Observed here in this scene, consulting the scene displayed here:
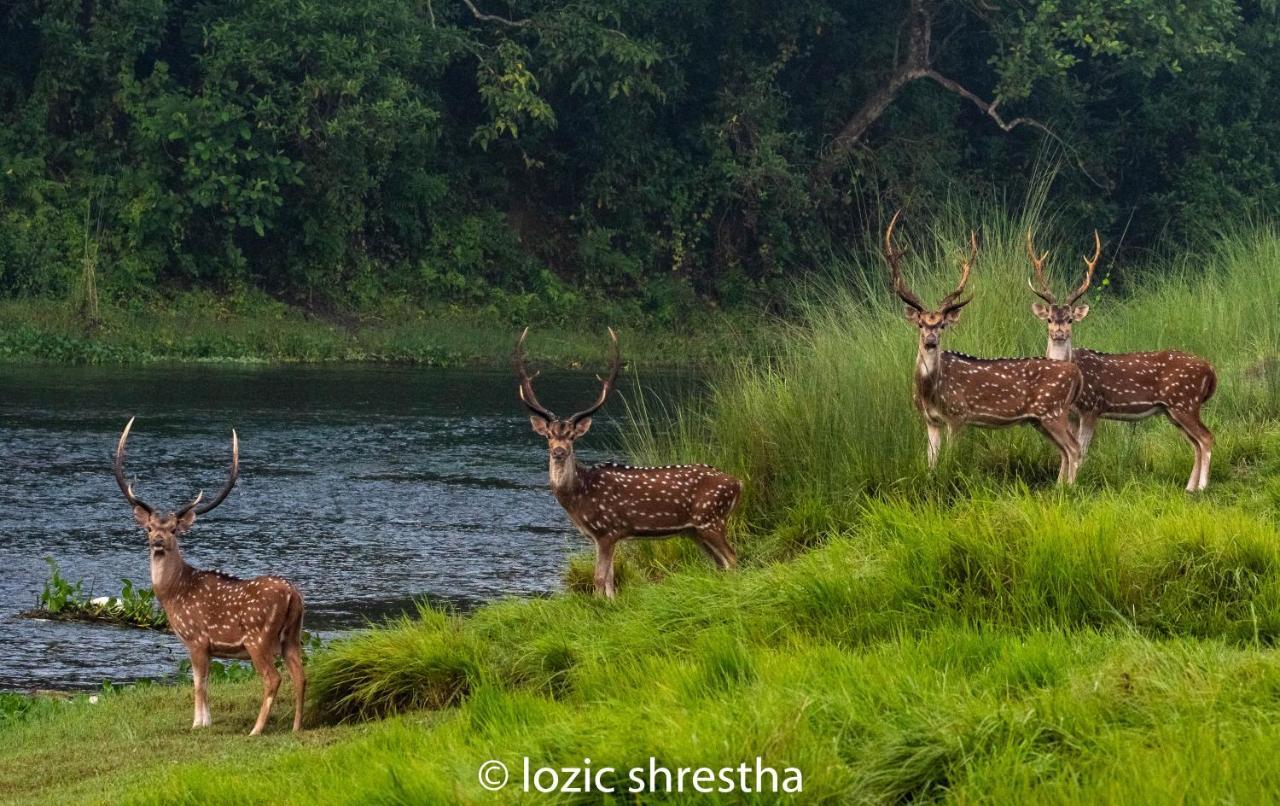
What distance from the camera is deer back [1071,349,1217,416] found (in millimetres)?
12703

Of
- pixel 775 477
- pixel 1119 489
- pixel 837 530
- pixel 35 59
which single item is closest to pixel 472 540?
pixel 775 477

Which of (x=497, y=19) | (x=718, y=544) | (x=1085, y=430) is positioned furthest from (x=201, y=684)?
(x=497, y=19)

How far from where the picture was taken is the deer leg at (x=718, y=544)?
37.5 ft

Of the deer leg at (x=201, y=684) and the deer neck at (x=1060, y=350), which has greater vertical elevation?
the deer neck at (x=1060, y=350)

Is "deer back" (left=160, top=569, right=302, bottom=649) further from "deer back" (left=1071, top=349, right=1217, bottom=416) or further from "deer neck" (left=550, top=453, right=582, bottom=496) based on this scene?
"deer back" (left=1071, top=349, right=1217, bottom=416)

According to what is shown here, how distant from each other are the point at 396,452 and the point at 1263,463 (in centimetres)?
1023

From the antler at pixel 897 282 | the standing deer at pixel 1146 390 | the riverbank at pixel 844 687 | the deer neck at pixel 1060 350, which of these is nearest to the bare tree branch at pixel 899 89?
the antler at pixel 897 282

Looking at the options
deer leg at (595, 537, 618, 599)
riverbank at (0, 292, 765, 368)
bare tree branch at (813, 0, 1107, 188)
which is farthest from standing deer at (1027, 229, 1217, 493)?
bare tree branch at (813, 0, 1107, 188)

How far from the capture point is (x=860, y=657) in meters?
7.98

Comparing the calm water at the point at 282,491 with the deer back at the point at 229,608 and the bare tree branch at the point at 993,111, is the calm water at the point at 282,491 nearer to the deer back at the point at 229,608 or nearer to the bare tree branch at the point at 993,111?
the deer back at the point at 229,608

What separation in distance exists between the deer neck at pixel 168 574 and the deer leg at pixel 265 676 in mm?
600

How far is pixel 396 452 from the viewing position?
20688 mm

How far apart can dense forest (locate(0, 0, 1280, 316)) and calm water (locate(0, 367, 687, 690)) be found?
15.5ft

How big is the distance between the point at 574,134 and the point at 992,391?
24.5 metres
